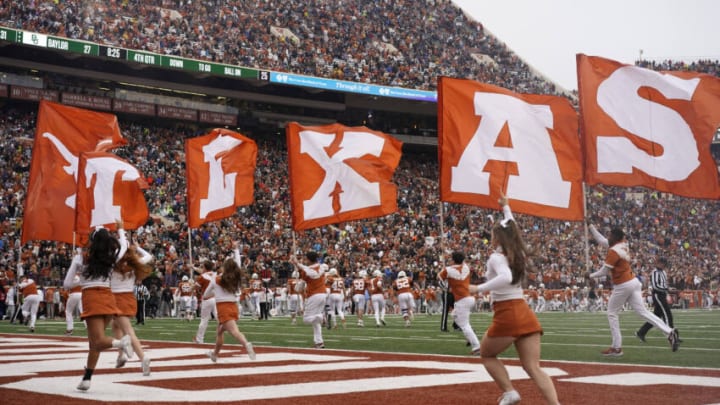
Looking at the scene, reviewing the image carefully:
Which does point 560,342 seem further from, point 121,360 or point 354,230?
point 354,230

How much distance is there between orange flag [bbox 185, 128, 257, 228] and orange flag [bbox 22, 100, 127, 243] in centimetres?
199

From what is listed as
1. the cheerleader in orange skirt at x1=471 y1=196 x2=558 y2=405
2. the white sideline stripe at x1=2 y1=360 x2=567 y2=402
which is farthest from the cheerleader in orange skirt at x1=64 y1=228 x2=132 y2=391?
the cheerleader in orange skirt at x1=471 y1=196 x2=558 y2=405

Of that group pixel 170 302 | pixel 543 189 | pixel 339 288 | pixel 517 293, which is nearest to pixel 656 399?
pixel 517 293

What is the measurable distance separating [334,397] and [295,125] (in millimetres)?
9501

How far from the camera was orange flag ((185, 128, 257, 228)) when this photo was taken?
65.7ft

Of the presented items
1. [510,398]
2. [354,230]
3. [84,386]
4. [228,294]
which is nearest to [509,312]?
[510,398]

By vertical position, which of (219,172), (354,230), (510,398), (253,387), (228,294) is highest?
(354,230)

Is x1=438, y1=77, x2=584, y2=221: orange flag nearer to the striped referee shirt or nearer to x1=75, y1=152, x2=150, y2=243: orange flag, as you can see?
the striped referee shirt

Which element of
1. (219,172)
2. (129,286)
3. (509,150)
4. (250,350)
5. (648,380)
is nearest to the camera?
(648,380)

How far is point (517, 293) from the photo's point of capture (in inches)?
280

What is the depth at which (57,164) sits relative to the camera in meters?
18.2

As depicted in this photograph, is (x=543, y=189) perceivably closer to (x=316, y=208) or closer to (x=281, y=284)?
(x=316, y=208)

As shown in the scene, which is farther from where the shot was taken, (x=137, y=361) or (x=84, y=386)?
(x=137, y=361)

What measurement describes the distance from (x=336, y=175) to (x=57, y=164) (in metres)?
5.67
